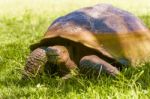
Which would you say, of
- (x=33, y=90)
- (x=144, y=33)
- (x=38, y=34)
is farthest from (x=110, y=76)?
(x=38, y=34)

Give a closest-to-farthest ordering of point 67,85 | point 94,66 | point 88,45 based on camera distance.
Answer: point 67,85, point 94,66, point 88,45

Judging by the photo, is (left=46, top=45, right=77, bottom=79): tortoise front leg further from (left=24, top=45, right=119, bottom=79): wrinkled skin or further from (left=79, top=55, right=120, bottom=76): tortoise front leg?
(left=79, top=55, right=120, bottom=76): tortoise front leg

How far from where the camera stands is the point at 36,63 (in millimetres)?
5172

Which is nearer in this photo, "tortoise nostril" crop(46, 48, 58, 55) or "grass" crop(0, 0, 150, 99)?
"grass" crop(0, 0, 150, 99)

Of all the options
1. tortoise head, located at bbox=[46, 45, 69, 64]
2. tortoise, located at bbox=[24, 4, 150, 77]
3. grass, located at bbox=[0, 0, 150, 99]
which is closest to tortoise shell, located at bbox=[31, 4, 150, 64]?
tortoise, located at bbox=[24, 4, 150, 77]

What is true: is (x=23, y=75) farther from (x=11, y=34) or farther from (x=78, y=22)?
(x=11, y=34)

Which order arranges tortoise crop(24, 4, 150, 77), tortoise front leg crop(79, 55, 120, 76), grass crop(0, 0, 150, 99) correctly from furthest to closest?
1. tortoise crop(24, 4, 150, 77)
2. tortoise front leg crop(79, 55, 120, 76)
3. grass crop(0, 0, 150, 99)

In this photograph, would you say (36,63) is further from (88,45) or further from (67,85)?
(67,85)

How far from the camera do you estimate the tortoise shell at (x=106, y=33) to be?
5.11 m

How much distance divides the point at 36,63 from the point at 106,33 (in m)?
0.77

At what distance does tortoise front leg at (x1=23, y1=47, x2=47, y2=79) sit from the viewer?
513cm

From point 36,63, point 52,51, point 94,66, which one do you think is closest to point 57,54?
point 52,51

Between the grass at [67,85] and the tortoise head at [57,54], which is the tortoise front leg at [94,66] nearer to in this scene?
the grass at [67,85]

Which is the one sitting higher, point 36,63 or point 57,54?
point 57,54
